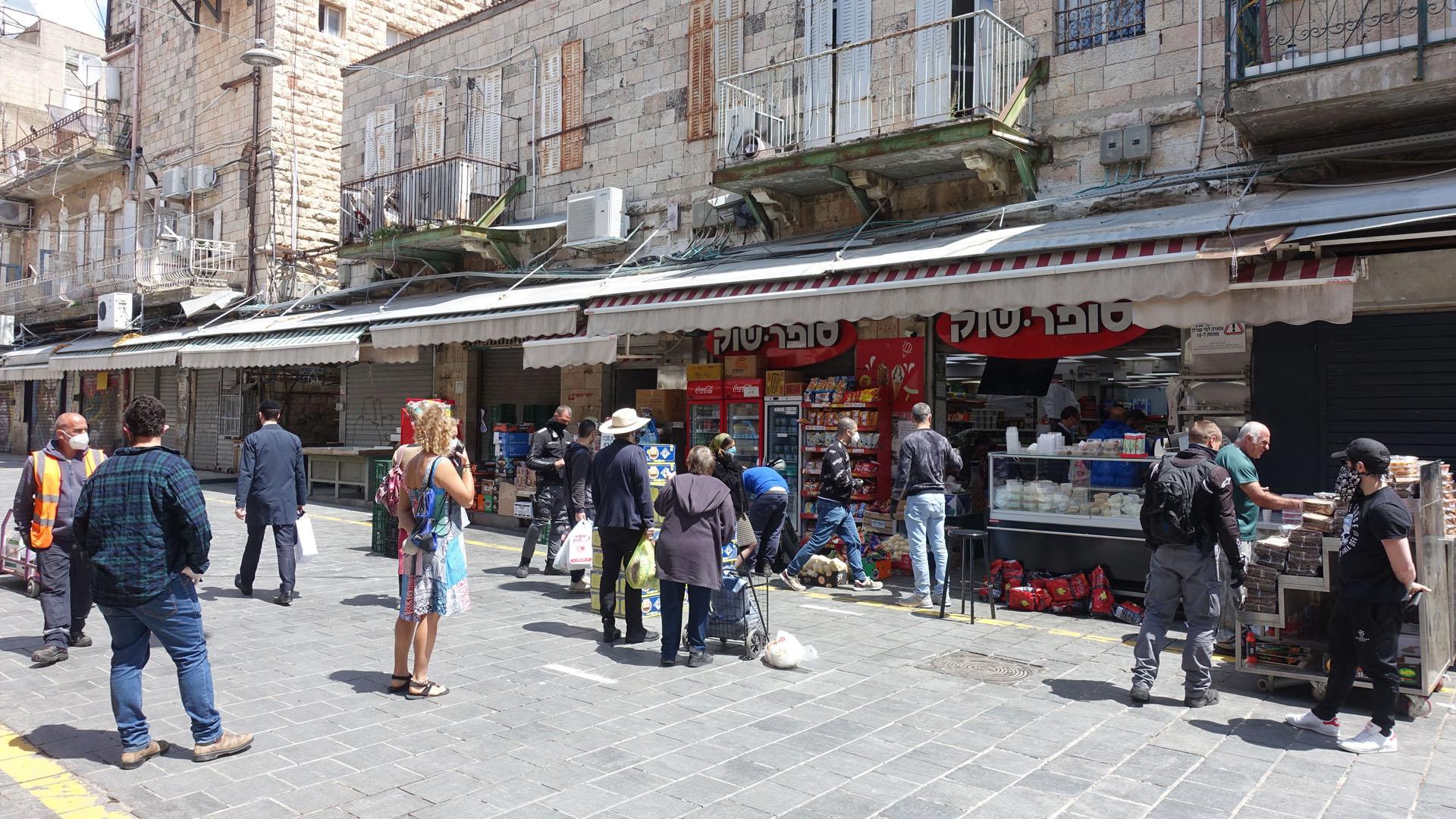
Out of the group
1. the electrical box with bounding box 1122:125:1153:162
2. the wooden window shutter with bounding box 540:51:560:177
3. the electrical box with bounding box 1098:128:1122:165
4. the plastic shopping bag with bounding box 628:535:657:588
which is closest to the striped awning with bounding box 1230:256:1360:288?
the electrical box with bounding box 1122:125:1153:162

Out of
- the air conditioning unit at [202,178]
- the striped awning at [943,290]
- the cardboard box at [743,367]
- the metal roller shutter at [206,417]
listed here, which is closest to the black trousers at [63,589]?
the striped awning at [943,290]

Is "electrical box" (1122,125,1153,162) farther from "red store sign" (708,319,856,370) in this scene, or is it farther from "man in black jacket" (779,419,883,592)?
"man in black jacket" (779,419,883,592)

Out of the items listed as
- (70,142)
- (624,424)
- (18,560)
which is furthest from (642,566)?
(70,142)

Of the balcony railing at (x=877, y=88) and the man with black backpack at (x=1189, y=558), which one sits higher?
the balcony railing at (x=877, y=88)

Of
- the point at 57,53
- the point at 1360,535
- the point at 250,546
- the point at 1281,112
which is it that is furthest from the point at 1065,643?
the point at 57,53

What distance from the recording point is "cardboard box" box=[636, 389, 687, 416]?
13.6m

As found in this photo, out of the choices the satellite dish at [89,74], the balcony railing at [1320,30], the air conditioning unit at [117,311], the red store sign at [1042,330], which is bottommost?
the red store sign at [1042,330]

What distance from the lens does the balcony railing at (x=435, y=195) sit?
51.6ft

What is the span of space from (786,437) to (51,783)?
876 centimetres

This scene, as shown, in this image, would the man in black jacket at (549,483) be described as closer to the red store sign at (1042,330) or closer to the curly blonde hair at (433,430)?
the curly blonde hair at (433,430)

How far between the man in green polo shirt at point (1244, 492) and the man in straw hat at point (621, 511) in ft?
13.7

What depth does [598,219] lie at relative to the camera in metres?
14.1

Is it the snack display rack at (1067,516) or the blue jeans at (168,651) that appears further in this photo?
the snack display rack at (1067,516)

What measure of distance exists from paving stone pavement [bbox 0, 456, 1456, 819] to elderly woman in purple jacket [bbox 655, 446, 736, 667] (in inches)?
10.7
